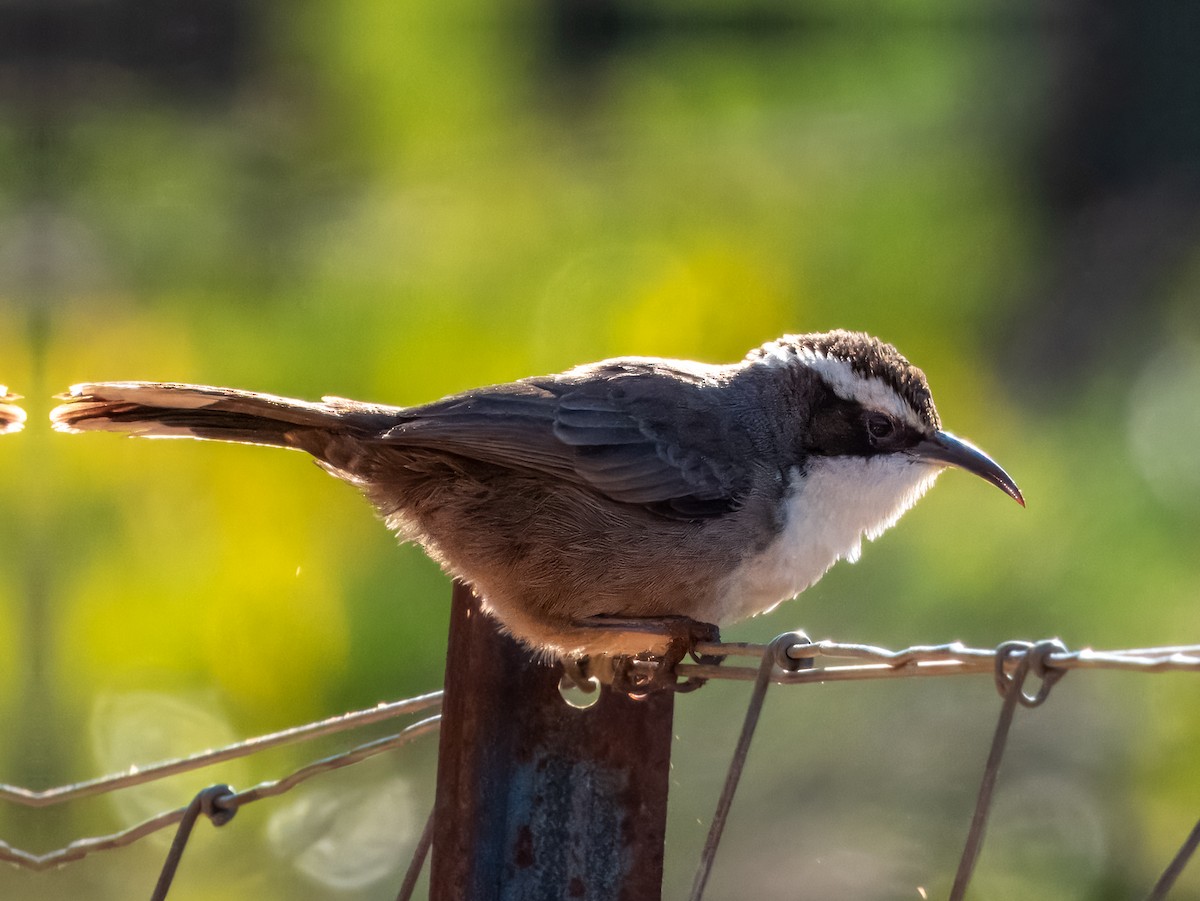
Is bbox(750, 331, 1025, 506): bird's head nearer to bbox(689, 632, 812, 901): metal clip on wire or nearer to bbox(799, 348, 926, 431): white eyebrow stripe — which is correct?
bbox(799, 348, 926, 431): white eyebrow stripe

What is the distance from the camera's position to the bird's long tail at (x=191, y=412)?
3771mm

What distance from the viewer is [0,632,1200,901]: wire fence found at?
2.12 meters

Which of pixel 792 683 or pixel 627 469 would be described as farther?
pixel 627 469

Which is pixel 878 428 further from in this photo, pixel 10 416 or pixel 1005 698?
pixel 10 416

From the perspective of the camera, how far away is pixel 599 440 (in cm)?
382

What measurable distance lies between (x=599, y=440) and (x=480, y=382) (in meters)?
4.20

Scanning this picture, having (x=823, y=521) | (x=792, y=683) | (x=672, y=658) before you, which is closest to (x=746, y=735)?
(x=792, y=683)

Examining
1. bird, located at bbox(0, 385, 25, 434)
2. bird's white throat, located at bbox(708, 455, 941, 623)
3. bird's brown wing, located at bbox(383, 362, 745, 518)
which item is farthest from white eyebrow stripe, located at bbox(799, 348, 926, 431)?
bird, located at bbox(0, 385, 25, 434)

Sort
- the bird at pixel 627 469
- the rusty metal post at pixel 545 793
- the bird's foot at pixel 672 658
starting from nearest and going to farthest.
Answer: the rusty metal post at pixel 545 793 < the bird's foot at pixel 672 658 < the bird at pixel 627 469

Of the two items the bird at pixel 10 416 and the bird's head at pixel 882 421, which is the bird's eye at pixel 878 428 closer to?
the bird's head at pixel 882 421

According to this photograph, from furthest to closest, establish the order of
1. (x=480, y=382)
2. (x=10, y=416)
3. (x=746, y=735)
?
(x=480, y=382) < (x=10, y=416) < (x=746, y=735)

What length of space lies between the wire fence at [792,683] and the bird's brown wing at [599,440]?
0.49 m

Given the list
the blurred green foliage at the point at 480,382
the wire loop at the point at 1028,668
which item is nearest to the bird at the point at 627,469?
the wire loop at the point at 1028,668

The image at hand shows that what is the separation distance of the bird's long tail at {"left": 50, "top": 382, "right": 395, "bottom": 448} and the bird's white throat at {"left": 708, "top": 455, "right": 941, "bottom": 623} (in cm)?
116
